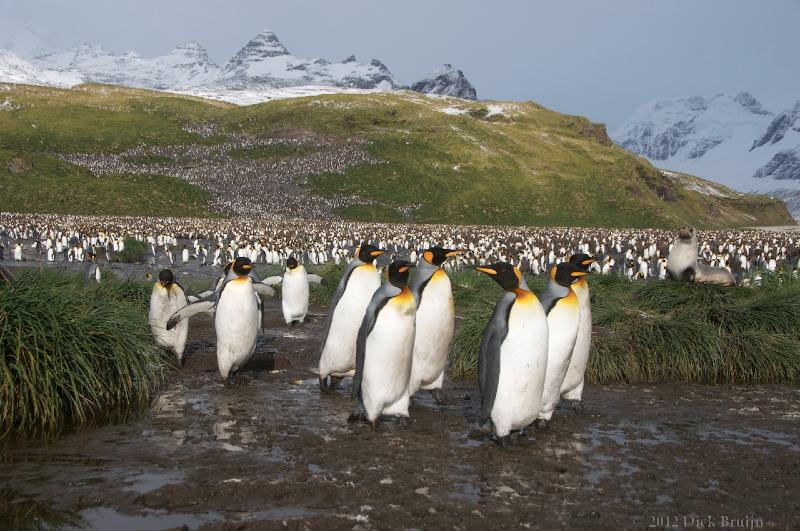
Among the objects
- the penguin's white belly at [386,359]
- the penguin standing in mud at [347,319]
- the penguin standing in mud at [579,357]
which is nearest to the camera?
the penguin's white belly at [386,359]

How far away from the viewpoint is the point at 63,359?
602cm

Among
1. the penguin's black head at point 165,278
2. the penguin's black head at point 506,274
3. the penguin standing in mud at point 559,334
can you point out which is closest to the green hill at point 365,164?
the penguin's black head at point 165,278

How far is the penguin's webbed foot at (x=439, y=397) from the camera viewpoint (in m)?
7.45

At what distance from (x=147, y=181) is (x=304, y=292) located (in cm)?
5506

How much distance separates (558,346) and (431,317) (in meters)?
1.40

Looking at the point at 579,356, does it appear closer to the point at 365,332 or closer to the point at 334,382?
the point at 365,332

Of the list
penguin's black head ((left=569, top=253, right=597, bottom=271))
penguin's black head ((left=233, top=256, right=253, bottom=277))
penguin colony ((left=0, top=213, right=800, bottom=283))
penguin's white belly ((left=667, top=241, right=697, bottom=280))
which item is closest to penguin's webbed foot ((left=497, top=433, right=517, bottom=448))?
penguin's black head ((left=569, top=253, right=597, bottom=271))

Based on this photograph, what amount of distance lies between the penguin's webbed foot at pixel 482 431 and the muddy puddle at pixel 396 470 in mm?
84

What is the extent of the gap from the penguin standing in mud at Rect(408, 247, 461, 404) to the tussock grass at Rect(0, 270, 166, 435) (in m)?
2.67

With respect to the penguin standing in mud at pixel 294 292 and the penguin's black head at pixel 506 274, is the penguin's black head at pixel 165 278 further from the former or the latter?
the penguin's black head at pixel 506 274

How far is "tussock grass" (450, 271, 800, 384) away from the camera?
8688 millimetres

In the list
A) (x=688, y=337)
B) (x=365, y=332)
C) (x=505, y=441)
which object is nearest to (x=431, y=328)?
(x=365, y=332)

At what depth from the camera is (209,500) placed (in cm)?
438

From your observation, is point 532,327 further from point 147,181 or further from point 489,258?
point 147,181
